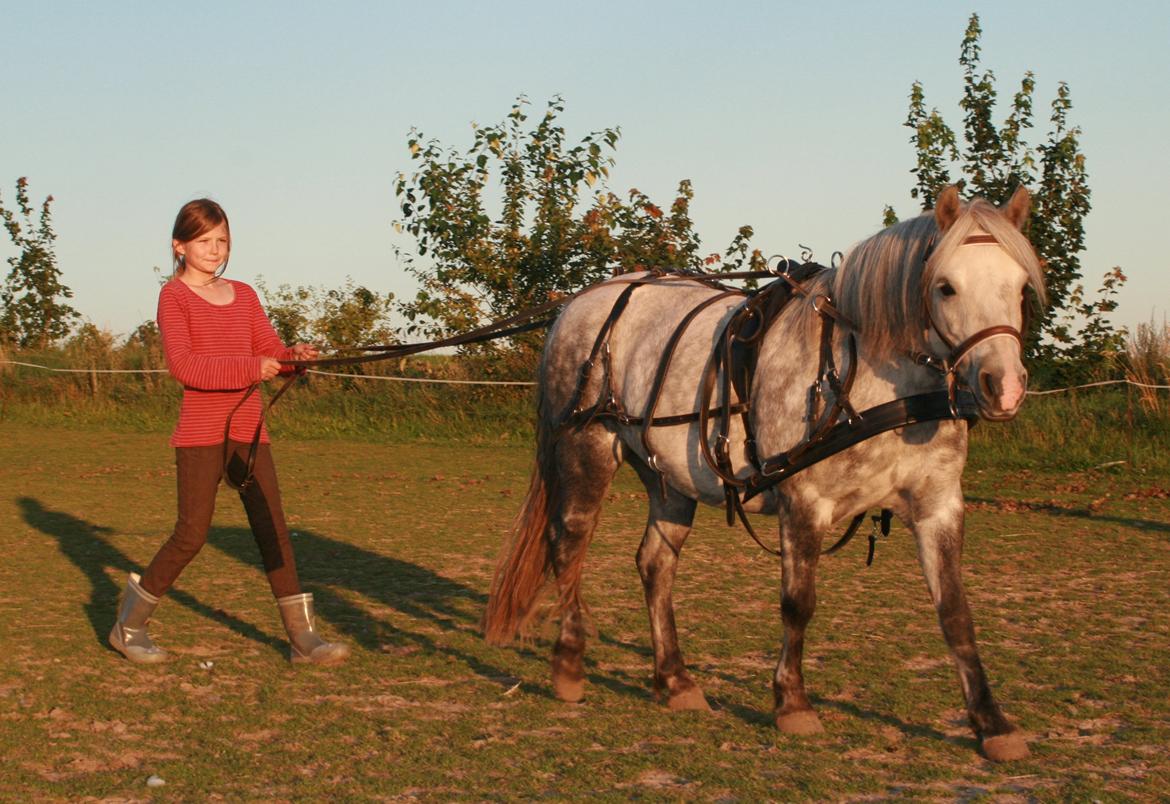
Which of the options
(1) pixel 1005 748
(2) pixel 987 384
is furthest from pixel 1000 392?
(1) pixel 1005 748

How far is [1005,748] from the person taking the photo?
4.07 m

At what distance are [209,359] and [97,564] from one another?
3.40 meters

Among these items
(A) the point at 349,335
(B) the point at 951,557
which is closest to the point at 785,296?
(B) the point at 951,557

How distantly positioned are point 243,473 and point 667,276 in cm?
212

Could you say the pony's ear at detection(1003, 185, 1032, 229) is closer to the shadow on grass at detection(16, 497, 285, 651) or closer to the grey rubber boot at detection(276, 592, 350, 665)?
the grey rubber boot at detection(276, 592, 350, 665)

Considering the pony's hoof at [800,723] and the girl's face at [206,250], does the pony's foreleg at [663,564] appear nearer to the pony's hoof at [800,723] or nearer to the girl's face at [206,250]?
the pony's hoof at [800,723]

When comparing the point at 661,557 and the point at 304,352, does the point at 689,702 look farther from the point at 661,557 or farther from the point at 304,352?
the point at 304,352


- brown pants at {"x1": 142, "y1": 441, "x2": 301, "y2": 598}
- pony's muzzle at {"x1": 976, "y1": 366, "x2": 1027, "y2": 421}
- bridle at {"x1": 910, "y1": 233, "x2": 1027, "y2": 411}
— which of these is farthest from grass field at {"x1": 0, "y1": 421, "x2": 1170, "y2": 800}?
bridle at {"x1": 910, "y1": 233, "x2": 1027, "y2": 411}

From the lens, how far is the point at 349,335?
2073 centimetres

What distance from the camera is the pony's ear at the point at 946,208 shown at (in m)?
3.95

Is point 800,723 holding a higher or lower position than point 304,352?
lower

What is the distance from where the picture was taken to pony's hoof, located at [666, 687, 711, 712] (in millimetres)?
4805

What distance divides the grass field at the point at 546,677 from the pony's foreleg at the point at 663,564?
220 millimetres

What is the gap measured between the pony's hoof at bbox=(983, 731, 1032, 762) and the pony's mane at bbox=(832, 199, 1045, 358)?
1.31 meters
